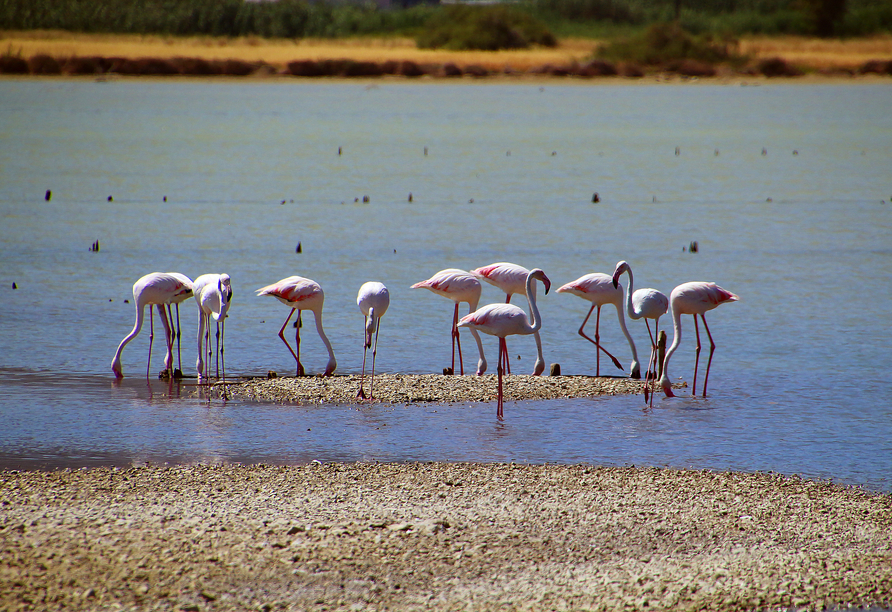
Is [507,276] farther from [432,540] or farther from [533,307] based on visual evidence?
[432,540]

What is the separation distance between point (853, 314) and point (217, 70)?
61.8 meters

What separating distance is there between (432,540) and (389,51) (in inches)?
2686

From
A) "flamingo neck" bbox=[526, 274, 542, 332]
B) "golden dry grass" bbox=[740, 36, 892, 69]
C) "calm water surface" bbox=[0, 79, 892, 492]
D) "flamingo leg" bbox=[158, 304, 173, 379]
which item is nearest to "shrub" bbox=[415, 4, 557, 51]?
"golden dry grass" bbox=[740, 36, 892, 69]

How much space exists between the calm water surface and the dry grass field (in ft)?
62.8

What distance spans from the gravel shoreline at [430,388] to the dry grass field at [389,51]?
5646 centimetres

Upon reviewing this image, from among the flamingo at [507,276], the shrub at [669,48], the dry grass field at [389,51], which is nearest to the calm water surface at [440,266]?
the flamingo at [507,276]

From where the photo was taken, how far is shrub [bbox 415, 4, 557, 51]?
7112cm

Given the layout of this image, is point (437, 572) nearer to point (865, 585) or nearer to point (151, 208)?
point (865, 585)

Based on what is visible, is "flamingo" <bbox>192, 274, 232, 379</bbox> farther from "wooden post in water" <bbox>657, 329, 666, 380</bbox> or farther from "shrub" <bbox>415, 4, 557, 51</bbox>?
"shrub" <bbox>415, 4, 557, 51</bbox>

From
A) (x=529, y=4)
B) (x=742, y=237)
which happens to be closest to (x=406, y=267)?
(x=742, y=237)

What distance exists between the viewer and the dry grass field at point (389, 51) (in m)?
65.6

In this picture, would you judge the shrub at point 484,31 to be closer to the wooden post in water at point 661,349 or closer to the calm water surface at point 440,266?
the calm water surface at point 440,266

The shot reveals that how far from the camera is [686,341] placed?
12.1m

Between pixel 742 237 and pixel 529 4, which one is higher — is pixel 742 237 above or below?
below
